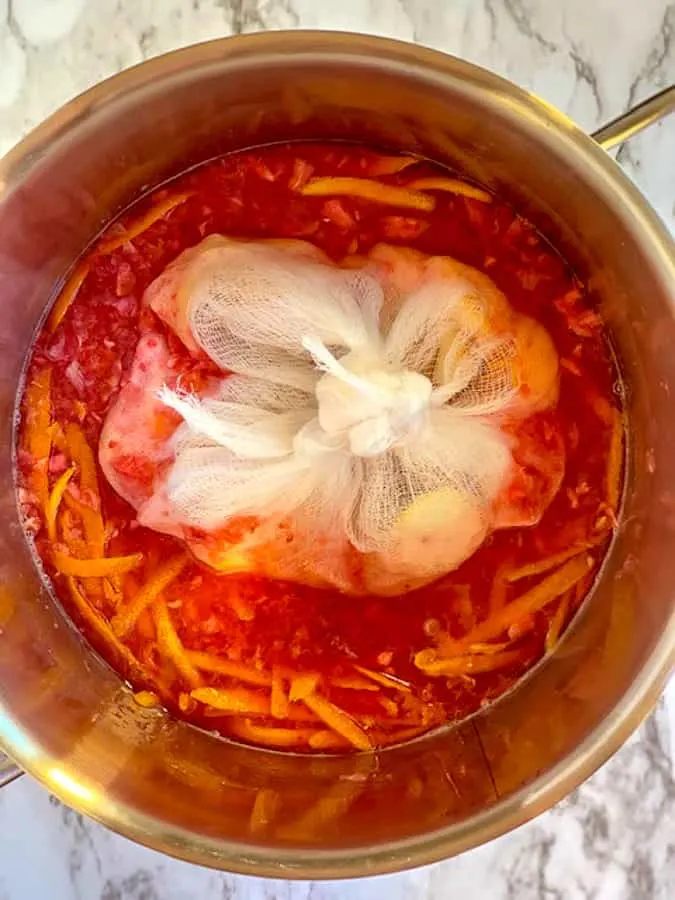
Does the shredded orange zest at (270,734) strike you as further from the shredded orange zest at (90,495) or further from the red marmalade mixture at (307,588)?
the shredded orange zest at (90,495)

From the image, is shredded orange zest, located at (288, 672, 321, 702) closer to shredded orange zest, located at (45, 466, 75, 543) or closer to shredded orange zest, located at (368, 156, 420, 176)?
shredded orange zest, located at (45, 466, 75, 543)

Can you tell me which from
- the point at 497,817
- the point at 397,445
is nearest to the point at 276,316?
the point at 397,445

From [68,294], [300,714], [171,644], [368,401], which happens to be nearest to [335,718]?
[300,714]

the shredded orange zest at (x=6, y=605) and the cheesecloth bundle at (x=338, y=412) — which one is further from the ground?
the cheesecloth bundle at (x=338, y=412)

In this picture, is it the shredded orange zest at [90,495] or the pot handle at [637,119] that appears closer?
the pot handle at [637,119]

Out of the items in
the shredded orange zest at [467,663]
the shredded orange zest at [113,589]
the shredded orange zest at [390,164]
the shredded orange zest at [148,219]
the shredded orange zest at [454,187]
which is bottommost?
the shredded orange zest at [467,663]

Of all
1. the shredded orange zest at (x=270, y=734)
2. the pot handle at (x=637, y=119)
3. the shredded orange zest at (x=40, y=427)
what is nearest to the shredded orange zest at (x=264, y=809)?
the shredded orange zest at (x=270, y=734)
